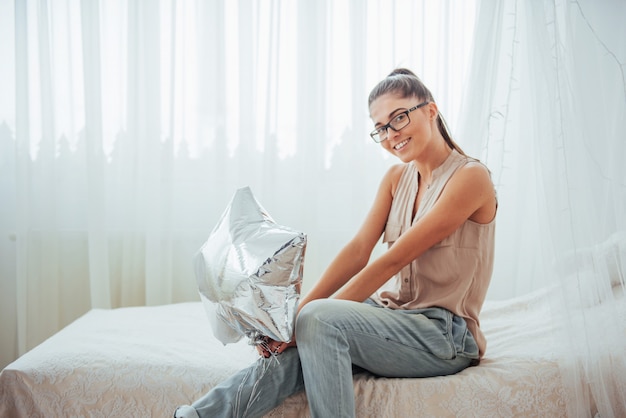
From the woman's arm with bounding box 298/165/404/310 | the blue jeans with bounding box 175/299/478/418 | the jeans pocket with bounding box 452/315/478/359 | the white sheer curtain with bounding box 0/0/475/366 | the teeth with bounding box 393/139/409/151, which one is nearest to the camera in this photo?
the blue jeans with bounding box 175/299/478/418

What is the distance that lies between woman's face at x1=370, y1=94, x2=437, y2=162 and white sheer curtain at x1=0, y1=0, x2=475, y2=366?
112 centimetres

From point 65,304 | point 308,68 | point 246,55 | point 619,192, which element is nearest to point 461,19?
point 308,68

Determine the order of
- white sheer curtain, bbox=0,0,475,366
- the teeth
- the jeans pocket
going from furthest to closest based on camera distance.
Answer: white sheer curtain, bbox=0,0,475,366 → the teeth → the jeans pocket

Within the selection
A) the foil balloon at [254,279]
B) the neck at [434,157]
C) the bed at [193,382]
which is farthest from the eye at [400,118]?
the bed at [193,382]

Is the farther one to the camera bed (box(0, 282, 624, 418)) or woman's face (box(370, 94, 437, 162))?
woman's face (box(370, 94, 437, 162))

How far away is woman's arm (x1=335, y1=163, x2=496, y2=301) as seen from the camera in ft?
4.74

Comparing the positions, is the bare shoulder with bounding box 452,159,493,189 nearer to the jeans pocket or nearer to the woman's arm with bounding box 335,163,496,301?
the woman's arm with bounding box 335,163,496,301

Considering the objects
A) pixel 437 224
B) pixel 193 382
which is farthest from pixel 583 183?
pixel 193 382

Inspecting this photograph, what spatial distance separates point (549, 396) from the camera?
1.40 meters

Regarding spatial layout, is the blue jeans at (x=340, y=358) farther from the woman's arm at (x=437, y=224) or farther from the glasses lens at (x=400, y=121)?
the glasses lens at (x=400, y=121)

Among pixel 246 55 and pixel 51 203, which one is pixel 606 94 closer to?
pixel 246 55

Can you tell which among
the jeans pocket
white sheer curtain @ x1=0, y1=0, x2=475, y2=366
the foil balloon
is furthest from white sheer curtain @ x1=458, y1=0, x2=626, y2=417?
white sheer curtain @ x1=0, y1=0, x2=475, y2=366

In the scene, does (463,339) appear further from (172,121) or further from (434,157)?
(172,121)

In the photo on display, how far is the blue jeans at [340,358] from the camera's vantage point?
4.21 feet
